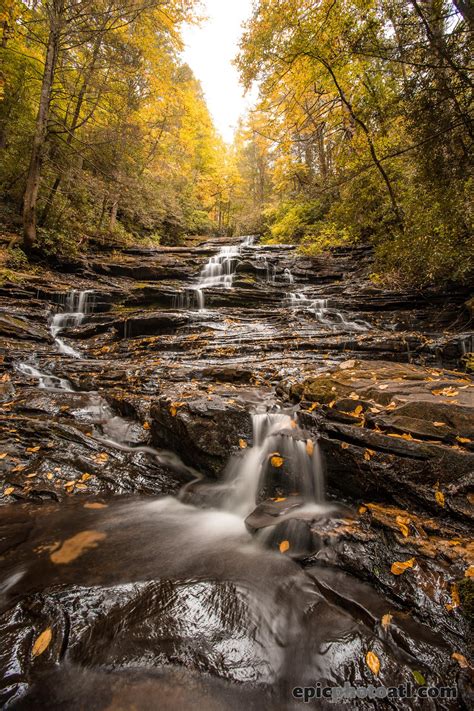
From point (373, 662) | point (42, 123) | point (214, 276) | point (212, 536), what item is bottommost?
point (212, 536)

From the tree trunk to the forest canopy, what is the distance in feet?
0.12

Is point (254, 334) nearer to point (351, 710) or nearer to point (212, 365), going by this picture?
point (212, 365)

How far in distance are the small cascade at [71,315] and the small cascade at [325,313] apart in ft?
21.3

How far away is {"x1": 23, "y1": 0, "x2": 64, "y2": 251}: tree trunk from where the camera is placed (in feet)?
28.7

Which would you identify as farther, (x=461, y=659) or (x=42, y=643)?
(x=42, y=643)

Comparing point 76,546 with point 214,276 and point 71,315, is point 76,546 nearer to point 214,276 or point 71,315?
point 71,315

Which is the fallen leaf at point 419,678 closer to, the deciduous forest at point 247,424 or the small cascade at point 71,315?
the deciduous forest at point 247,424

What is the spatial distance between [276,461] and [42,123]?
12.0m

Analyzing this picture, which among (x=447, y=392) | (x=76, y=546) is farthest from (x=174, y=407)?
(x=447, y=392)

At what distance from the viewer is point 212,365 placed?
623 centimetres

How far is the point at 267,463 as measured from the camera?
11.8 feet

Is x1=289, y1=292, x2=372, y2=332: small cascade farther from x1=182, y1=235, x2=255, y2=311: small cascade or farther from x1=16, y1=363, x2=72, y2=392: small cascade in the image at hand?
x1=16, y1=363, x2=72, y2=392: small cascade

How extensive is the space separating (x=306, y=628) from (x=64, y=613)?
155 cm

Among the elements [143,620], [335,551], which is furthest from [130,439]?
[335,551]
